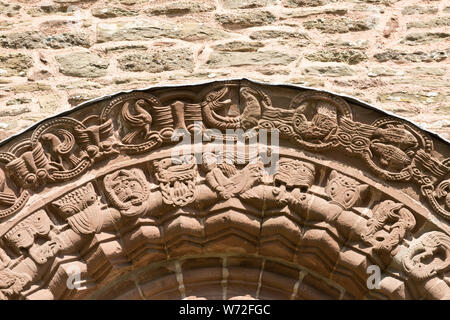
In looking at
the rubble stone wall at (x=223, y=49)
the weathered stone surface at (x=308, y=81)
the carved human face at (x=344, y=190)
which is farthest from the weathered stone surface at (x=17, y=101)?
the carved human face at (x=344, y=190)

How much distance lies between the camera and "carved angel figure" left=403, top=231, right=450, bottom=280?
15.1 feet

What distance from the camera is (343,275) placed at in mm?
4824

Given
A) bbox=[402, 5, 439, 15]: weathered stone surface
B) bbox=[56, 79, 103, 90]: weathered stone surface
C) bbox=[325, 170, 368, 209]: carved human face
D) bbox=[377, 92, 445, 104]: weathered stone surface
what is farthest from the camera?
bbox=[402, 5, 439, 15]: weathered stone surface

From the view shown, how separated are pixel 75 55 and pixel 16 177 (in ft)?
3.10

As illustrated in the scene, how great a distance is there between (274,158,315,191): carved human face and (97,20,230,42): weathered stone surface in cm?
98

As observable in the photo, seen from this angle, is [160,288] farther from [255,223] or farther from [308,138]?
[308,138]

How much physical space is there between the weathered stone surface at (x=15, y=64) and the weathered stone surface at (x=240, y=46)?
101cm

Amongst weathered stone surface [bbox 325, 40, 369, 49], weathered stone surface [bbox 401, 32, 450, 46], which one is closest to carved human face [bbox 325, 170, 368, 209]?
A: weathered stone surface [bbox 325, 40, 369, 49]

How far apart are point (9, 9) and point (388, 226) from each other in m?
2.54

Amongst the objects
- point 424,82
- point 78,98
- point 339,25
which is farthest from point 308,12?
point 78,98

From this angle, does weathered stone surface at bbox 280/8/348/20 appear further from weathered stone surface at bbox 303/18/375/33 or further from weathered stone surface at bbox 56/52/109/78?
weathered stone surface at bbox 56/52/109/78

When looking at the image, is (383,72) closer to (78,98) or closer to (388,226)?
(388,226)

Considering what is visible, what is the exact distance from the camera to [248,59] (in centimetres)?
538

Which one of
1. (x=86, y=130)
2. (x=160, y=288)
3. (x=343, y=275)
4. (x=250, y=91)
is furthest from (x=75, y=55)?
(x=343, y=275)
